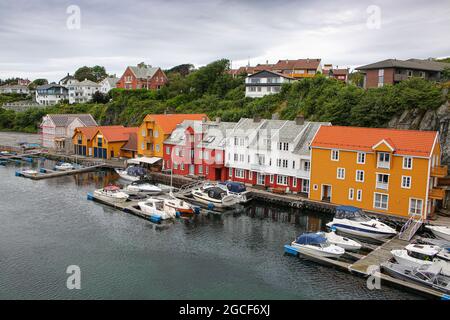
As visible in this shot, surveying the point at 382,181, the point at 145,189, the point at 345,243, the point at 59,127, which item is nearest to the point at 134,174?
the point at 145,189

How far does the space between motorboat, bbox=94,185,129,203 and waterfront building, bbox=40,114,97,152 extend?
34.6 metres

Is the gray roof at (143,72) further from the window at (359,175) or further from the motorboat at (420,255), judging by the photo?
the motorboat at (420,255)

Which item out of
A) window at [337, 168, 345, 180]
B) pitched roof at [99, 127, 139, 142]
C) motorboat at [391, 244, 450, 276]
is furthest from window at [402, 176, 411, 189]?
pitched roof at [99, 127, 139, 142]

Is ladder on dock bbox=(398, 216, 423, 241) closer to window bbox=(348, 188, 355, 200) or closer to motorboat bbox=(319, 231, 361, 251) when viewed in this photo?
motorboat bbox=(319, 231, 361, 251)

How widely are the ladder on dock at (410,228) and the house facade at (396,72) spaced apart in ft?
97.9

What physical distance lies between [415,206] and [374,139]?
6.77 meters

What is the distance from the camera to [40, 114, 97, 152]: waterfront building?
77.2 m

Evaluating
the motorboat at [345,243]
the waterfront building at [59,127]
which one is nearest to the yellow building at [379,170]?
the motorboat at [345,243]

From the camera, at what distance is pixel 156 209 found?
129 feet

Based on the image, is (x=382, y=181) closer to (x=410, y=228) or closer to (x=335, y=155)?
(x=335, y=155)

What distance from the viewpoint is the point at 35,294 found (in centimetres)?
2433

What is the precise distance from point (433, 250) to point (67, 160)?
56.1 meters
